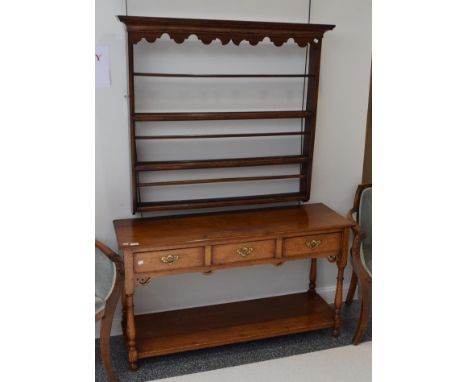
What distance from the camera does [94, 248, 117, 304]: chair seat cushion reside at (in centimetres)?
224

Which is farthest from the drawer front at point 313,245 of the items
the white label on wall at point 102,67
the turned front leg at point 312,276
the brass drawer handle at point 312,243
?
the white label on wall at point 102,67

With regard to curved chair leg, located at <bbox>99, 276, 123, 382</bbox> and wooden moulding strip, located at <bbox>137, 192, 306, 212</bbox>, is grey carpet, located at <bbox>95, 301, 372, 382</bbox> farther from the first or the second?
wooden moulding strip, located at <bbox>137, 192, 306, 212</bbox>

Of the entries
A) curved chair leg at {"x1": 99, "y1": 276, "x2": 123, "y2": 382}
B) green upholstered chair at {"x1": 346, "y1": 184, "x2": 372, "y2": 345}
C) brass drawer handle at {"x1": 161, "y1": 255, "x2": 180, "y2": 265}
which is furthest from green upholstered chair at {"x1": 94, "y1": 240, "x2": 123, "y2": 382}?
green upholstered chair at {"x1": 346, "y1": 184, "x2": 372, "y2": 345}

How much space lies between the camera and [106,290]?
2.29 metres

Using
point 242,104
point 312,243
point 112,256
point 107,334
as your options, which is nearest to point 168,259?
point 112,256

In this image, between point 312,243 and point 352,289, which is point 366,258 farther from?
point 352,289

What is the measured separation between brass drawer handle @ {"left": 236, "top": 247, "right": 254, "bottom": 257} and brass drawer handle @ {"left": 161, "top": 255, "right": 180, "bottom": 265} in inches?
11.9

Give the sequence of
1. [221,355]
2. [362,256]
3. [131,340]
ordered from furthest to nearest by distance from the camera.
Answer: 1. [362,256]
2. [221,355]
3. [131,340]

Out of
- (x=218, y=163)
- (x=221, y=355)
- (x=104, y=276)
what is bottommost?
(x=221, y=355)

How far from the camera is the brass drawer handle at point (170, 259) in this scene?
89.2 inches

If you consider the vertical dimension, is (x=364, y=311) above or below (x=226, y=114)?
below

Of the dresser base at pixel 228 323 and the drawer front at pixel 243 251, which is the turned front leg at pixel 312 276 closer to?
the dresser base at pixel 228 323

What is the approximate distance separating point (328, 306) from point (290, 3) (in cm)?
173

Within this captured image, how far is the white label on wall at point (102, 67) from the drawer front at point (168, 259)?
33.9 inches
